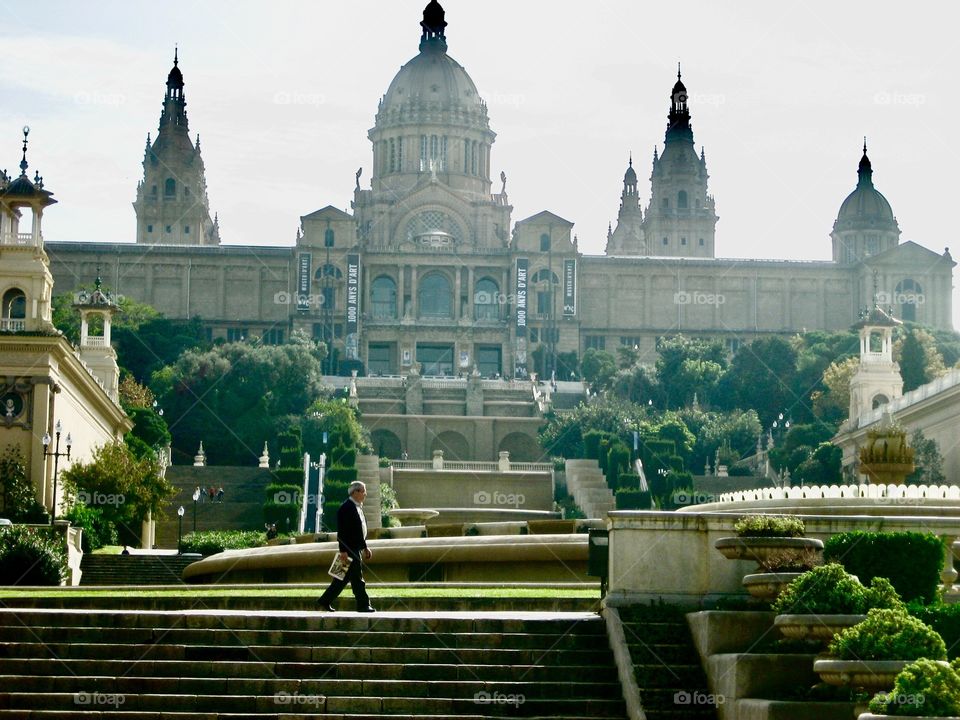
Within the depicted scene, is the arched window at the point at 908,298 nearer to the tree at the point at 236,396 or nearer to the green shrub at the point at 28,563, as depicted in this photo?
the tree at the point at 236,396

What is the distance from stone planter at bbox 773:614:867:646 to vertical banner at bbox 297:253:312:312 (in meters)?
107

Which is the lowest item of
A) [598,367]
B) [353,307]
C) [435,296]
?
[598,367]

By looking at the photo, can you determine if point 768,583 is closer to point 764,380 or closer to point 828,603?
point 828,603

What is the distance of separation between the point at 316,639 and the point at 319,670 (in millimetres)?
733

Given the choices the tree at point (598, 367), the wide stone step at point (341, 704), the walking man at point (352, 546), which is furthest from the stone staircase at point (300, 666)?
the tree at point (598, 367)

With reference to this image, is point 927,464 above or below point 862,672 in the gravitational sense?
above

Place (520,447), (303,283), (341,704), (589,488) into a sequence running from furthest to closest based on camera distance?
1. (303,283)
2. (520,447)
3. (589,488)
4. (341,704)

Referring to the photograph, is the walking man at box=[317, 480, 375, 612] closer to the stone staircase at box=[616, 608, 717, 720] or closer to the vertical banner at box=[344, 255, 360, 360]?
the stone staircase at box=[616, 608, 717, 720]

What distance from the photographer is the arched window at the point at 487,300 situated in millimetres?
125938

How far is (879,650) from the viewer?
52.0 ft

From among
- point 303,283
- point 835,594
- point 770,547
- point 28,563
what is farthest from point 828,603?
point 303,283

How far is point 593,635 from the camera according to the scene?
63.9 ft

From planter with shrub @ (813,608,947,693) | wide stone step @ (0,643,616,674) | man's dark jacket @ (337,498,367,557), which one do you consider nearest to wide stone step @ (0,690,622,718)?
wide stone step @ (0,643,616,674)

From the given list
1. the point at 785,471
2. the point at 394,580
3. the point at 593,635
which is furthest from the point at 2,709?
the point at 785,471
